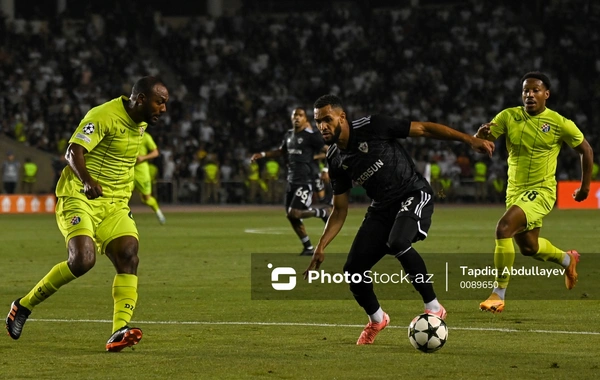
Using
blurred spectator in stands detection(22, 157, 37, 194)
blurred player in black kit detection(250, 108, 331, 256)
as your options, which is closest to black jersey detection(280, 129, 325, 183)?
blurred player in black kit detection(250, 108, 331, 256)

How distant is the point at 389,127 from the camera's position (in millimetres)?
9336

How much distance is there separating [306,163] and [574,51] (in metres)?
28.9

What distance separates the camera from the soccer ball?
8773 mm

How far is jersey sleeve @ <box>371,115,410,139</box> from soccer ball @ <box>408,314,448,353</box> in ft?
4.84

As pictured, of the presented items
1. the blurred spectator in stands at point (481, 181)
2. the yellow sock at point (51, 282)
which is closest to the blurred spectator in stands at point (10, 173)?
the blurred spectator in stands at point (481, 181)

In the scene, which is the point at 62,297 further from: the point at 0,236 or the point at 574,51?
the point at 574,51

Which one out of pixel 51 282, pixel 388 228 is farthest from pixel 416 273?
pixel 51 282

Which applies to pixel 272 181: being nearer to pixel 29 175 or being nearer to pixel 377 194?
pixel 29 175

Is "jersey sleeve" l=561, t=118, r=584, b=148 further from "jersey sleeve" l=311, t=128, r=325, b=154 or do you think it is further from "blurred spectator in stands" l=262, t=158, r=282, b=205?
"blurred spectator in stands" l=262, t=158, r=282, b=205

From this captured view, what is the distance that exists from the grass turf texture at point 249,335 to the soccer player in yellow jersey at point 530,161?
0.65m

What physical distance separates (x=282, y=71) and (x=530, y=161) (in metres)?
35.5

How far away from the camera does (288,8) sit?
172 feet

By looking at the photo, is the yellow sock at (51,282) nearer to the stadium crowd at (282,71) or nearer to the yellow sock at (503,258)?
the yellow sock at (503,258)

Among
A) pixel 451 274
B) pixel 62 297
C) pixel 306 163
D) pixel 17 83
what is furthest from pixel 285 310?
pixel 17 83
